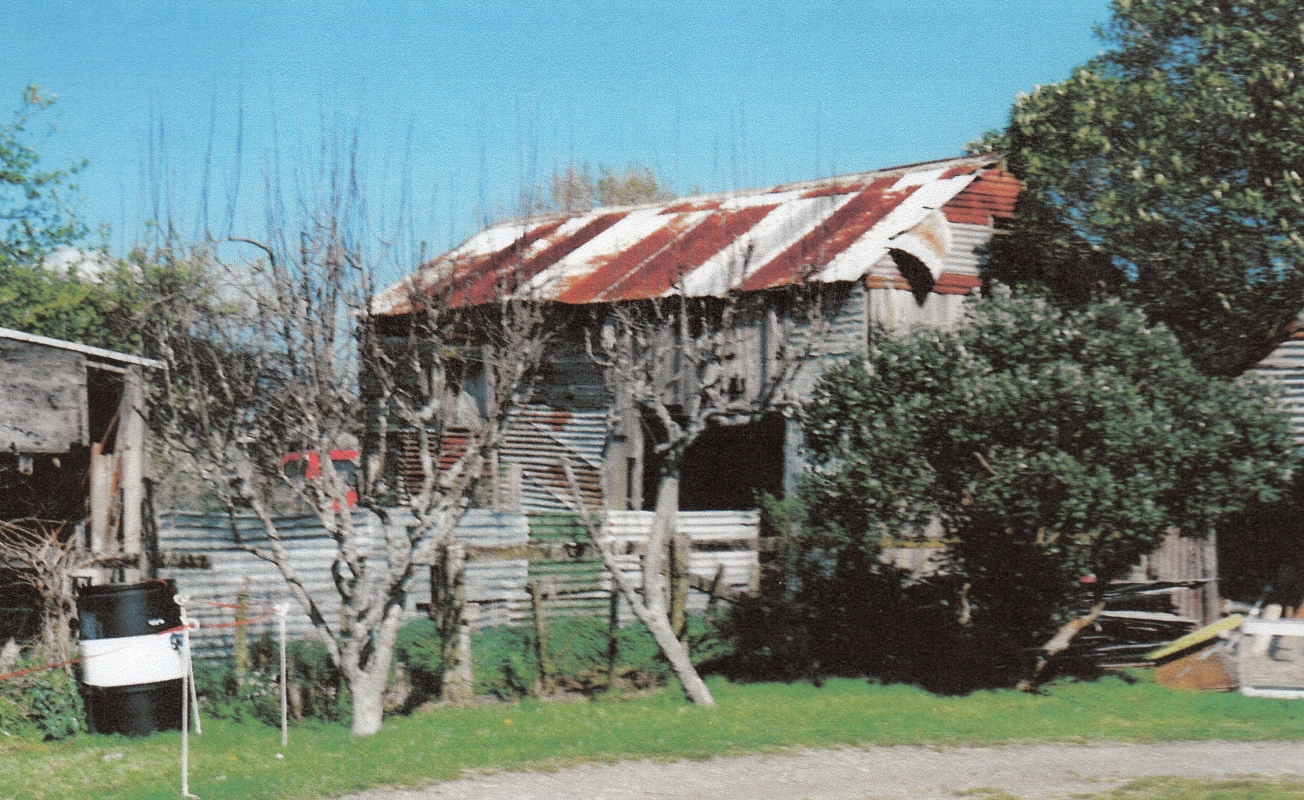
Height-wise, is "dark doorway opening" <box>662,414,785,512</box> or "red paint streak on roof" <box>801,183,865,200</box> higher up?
"red paint streak on roof" <box>801,183,865,200</box>

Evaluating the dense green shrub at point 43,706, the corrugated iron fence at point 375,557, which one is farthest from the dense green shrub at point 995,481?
the dense green shrub at point 43,706

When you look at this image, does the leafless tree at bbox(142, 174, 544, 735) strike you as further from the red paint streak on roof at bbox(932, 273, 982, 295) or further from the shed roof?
the red paint streak on roof at bbox(932, 273, 982, 295)

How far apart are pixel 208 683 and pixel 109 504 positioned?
3.48 meters

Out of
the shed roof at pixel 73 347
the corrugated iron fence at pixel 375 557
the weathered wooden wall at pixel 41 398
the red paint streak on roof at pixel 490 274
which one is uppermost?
the red paint streak on roof at pixel 490 274

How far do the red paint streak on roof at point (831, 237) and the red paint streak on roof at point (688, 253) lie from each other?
A: 882mm

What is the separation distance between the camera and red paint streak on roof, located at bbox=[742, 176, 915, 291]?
18.4m

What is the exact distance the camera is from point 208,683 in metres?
12.5

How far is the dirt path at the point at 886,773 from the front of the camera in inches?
369

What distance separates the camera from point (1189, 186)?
61.9 ft

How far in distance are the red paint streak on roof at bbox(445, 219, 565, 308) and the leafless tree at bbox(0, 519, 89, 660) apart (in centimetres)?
469

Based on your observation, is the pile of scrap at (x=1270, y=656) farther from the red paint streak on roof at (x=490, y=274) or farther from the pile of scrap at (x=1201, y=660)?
the red paint streak on roof at (x=490, y=274)

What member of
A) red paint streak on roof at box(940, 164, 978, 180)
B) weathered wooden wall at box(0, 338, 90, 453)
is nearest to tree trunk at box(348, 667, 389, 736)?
weathered wooden wall at box(0, 338, 90, 453)

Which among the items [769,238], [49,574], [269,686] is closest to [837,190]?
[769,238]

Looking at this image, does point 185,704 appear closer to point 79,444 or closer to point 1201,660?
point 79,444
